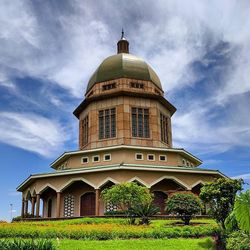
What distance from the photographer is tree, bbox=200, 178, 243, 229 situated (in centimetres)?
1972

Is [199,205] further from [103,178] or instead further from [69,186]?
[69,186]

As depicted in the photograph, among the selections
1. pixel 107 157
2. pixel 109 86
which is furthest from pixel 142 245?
pixel 109 86

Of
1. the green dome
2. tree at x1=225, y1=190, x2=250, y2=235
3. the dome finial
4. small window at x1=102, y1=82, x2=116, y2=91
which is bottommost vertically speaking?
tree at x1=225, y1=190, x2=250, y2=235

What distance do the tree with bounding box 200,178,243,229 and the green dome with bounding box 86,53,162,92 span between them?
67.2 feet

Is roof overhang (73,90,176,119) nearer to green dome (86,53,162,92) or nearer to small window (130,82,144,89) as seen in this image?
small window (130,82,144,89)

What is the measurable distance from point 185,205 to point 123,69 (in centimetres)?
1967

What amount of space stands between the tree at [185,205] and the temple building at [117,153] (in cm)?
655

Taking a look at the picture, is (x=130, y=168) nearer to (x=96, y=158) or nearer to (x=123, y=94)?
(x=96, y=158)

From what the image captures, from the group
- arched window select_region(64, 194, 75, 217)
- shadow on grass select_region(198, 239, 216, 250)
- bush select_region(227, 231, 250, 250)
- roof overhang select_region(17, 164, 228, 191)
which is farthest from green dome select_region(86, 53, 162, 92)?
bush select_region(227, 231, 250, 250)

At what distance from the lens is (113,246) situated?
14.4 meters

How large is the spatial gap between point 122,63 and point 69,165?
486 inches

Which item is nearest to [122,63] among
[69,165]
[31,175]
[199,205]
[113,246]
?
[69,165]

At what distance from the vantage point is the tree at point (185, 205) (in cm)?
2353

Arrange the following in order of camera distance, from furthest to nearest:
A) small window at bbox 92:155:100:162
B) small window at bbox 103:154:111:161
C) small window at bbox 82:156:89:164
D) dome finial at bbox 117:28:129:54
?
dome finial at bbox 117:28:129:54, small window at bbox 82:156:89:164, small window at bbox 92:155:100:162, small window at bbox 103:154:111:161
